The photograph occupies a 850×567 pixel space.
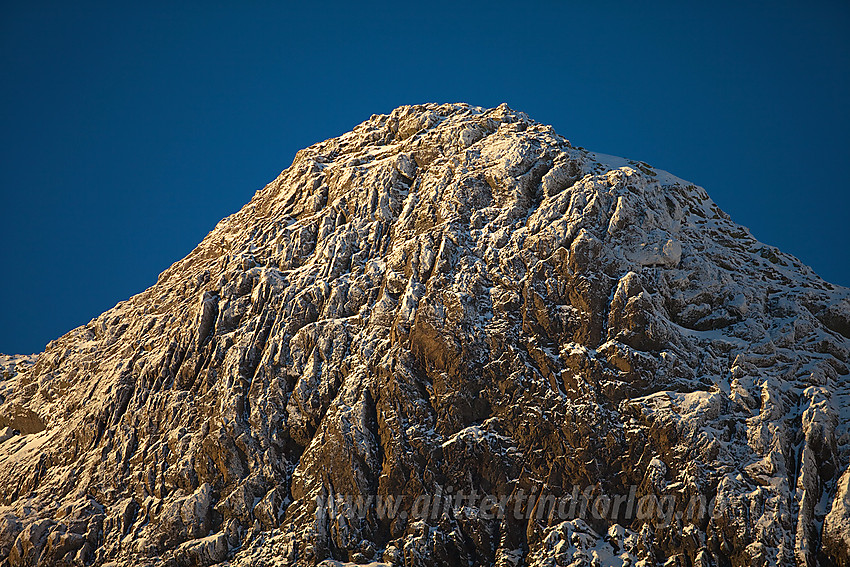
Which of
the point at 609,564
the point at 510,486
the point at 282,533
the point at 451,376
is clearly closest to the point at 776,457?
the point at 609,564

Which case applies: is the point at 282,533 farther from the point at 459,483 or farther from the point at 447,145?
the point at 447,145

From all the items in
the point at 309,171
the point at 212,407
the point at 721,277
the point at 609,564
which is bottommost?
the point at 609,564

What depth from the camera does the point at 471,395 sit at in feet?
265

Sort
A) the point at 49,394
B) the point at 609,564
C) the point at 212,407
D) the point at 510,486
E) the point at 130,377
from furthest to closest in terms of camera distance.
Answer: the point at 49,394
the point at 130,377
the point at 212,407
the point at 510,486
the point at 609,564

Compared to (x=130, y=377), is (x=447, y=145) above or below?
above

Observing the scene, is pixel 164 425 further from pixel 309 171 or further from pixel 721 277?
pixel 721 277

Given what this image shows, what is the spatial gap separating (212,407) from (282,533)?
588 inches

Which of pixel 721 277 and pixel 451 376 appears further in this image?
pixel 721 277

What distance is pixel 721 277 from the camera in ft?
285

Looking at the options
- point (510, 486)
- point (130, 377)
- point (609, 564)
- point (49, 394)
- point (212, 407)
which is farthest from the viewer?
point (49, 394)

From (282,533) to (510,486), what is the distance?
20.7 meters

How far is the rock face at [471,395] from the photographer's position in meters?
75.3

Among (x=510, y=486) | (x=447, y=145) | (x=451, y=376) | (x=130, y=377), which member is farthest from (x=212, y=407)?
(x=447, y=145)

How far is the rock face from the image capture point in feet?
247
